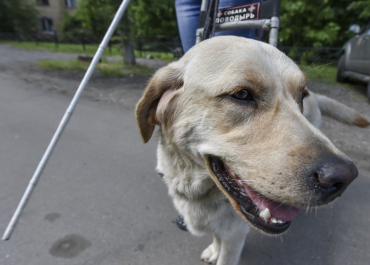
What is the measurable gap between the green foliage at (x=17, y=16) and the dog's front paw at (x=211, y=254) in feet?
101

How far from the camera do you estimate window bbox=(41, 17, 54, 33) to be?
3142 cm

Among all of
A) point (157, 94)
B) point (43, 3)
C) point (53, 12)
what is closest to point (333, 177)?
point (157, 94)

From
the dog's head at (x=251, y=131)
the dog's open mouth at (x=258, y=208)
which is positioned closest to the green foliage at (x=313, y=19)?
the dog's head at (x=251, y=131)

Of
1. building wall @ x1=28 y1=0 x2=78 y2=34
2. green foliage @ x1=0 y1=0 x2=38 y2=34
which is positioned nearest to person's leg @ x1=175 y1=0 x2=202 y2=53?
green foliage @ x1=0 y1=0 x2=38 y2=34

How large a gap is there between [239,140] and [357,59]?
7016 millimetres

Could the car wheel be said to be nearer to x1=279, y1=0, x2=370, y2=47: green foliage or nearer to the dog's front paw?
x1=279, y1=0, x2=370, y2=47: green foliage

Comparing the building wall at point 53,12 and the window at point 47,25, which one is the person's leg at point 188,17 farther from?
the window at point 47,25

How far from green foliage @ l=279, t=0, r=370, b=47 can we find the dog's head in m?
9.34

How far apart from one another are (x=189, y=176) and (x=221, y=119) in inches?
19.9

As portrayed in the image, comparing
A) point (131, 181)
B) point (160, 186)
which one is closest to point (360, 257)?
point (160, 186)

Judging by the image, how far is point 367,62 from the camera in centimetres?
592

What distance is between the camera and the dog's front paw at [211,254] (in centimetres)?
195

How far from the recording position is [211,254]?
78.5 inches

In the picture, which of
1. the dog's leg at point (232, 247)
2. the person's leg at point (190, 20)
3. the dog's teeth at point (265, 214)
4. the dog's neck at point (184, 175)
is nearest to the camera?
the dog's teeth at point (265, 214)
